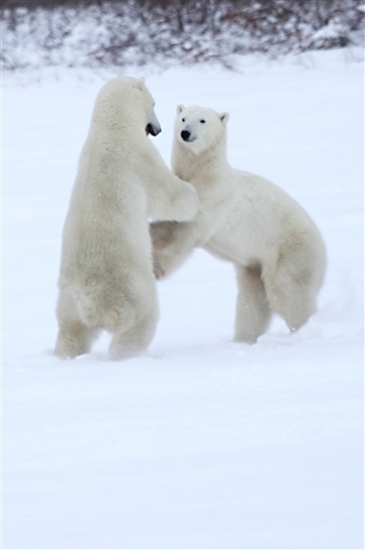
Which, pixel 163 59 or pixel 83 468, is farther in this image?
pixel 163 59

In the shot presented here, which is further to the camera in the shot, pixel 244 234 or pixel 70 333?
pixel 244 234

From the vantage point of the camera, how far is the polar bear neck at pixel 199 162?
16.5ft

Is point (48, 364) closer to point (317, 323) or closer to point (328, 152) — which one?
point (317, 323)

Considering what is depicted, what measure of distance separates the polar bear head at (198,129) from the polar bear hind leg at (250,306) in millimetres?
775

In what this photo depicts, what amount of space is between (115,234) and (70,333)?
0.51 meters

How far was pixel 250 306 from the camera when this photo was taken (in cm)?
550

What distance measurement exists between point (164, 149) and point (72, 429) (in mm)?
7438

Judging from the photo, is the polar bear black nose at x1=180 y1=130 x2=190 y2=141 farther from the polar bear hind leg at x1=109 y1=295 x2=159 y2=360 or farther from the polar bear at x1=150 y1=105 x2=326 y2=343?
the polar bear hind leg at x1=109 y1=295 x2=159 y2=360

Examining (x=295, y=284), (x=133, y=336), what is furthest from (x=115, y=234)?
(x=295, y=284)

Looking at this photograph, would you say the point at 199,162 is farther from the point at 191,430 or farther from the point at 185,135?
the point at 191,430

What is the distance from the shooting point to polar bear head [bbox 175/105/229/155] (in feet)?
16.1

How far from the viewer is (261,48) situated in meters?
13.9

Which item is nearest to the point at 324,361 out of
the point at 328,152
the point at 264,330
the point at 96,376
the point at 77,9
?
the point at 96,376

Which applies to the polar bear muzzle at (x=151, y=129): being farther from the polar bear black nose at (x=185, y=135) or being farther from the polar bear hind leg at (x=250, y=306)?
the polar bear hind leg at (x=250, y=306)
